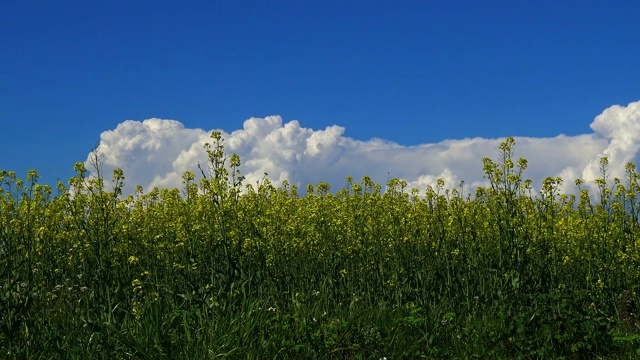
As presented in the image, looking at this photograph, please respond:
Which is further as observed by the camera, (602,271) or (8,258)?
(602,271)

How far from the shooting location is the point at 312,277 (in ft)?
26.7

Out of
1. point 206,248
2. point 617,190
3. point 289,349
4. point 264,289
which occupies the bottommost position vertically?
point 289,349

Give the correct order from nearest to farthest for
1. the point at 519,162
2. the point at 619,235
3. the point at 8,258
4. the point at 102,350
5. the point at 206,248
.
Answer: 1. the point at 102,350
2. the point at 8,258
3. the point at 206,248
4. the point at 519,162
5. the point at 619,235

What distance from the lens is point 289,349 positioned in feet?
19.2

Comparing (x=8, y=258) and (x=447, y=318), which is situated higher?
(x=8, y=258)

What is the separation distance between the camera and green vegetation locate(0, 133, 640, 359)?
5.98m

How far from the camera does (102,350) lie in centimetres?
564

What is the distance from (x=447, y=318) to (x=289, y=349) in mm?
1969

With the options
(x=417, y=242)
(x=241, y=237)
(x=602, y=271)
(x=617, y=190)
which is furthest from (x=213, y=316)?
(x=617, y=190)

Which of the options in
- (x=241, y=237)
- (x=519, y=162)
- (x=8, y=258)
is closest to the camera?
(x=8, y=258)

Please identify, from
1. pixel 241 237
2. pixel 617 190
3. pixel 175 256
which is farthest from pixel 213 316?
pixel 617 190

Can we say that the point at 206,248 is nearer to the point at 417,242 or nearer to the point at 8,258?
the point at 8,258

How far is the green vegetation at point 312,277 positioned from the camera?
5.98 m

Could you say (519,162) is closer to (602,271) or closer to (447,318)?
(602,271)
